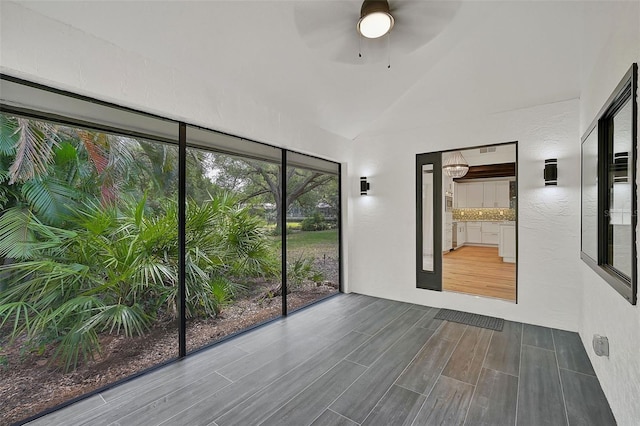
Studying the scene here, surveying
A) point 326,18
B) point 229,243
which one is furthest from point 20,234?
point 326,18

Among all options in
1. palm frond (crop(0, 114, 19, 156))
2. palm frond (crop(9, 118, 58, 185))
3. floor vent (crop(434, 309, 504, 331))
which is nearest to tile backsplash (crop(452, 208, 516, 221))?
floor vent (crop(434, 309, 504, 331))

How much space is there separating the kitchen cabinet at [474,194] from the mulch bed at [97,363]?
8.47m

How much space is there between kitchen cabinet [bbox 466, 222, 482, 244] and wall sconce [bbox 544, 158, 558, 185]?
676 cm

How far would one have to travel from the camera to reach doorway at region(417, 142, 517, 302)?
4.01 meters

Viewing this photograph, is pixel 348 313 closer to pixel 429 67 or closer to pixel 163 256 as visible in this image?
pixel 163 256

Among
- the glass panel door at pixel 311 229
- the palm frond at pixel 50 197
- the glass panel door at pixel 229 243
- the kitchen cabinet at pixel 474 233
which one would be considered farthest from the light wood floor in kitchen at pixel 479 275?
the palm frond at pixel 50 197

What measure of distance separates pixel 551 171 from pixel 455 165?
3.45 m

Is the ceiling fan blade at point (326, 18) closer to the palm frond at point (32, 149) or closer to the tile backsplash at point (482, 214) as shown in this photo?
the palm frond at point (32, 149)

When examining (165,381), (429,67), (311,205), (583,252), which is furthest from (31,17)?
(583,252)

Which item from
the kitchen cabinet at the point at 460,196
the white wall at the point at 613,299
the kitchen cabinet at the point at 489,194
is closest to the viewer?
the white wall at the point at 613,299

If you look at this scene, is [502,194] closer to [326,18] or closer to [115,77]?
[326,18]

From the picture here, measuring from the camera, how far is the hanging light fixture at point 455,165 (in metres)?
6.43

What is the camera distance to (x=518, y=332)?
3098mm

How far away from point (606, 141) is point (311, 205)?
Answer: 10.0 feet
